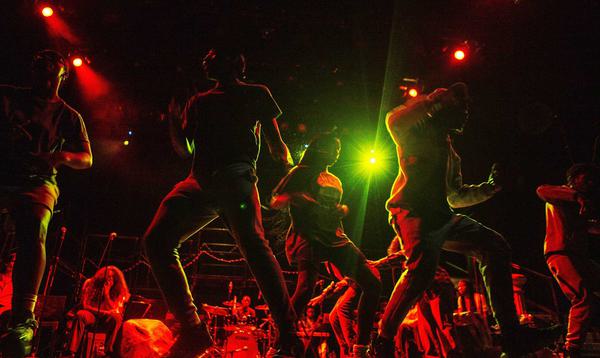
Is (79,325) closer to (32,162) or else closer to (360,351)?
(32,162)

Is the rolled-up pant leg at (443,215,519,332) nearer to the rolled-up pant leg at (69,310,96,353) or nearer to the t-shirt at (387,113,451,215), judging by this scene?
→ the t-shirt at (387,113,451,215)

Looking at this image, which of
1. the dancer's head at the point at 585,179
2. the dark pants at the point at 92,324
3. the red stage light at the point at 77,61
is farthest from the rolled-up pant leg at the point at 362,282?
the red stage light at the point at 77,61

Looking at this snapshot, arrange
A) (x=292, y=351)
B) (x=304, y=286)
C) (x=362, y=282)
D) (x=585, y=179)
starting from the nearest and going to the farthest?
(x=292, y=351) < (x=362, y=282) < (x=304, y=286) < (x=585, y=179)

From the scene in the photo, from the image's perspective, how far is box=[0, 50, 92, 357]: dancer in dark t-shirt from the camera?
9.12ft

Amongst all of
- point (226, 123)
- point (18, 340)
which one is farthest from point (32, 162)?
point (226, 123)

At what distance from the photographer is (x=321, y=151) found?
429cm

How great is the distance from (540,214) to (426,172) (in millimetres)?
12853

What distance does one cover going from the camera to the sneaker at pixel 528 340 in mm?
3002

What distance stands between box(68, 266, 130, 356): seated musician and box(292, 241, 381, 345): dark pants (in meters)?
4.12

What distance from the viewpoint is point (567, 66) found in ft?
35.9

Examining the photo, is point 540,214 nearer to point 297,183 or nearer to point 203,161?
point 297,183

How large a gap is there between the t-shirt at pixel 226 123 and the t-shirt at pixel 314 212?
1.00 m

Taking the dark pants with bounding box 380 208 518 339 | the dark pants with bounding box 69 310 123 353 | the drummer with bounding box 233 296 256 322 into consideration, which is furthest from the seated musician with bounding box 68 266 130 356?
the dark pants with bounding box 380 208 518 339

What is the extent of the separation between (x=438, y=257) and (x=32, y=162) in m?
3.44
